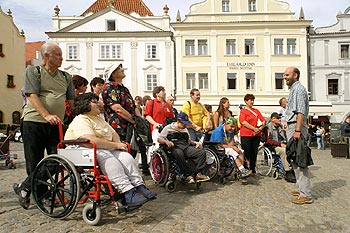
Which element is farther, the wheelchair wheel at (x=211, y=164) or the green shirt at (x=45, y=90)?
the wheelchair wheel at (x=211, y=164)

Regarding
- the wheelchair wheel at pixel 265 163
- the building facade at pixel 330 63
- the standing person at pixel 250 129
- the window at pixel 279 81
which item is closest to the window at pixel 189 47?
the window at pixel 279 81

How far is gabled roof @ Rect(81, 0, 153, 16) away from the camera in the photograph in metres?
34.2

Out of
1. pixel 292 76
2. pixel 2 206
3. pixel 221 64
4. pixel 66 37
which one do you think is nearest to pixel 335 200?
pixel 292 76

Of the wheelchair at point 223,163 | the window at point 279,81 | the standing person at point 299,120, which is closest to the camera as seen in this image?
the standing person at point 299,120

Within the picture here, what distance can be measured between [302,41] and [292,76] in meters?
27.0

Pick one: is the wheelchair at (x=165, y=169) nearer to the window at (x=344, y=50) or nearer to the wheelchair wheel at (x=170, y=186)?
the wheelchair wheel at (x=170, y=186)

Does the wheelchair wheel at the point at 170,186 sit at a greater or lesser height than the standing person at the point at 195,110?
lesser

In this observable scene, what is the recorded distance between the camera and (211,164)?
659 cm

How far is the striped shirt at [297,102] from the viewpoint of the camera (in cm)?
521

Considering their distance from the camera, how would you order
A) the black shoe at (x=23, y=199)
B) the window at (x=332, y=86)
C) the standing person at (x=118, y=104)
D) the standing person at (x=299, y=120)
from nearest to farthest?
the black shoe at (x=23, y=199), the standing person at (x=299, y=120), the standing person at (x=118, y=104), the window at (x=332, y=86)

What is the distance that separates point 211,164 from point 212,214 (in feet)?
6.87

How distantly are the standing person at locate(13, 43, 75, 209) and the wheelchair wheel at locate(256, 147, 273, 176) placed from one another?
4997 millimetres

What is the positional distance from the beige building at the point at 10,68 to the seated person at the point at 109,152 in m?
30.9

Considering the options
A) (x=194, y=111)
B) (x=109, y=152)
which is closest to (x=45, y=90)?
(x=109, y=152)
